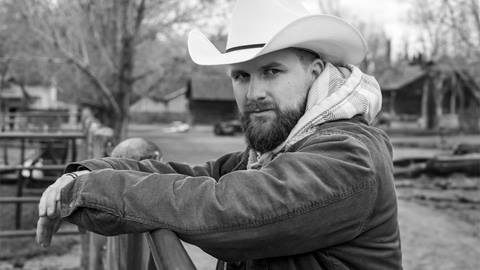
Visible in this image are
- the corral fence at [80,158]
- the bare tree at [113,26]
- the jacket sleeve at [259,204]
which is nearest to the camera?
the corral fence at [80,158]

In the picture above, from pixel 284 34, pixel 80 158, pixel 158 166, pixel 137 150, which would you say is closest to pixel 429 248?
pixel 80 158

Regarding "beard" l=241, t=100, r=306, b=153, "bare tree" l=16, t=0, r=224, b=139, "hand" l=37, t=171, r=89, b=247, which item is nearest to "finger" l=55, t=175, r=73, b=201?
"hand" l=37, t=171, r=89, b=247

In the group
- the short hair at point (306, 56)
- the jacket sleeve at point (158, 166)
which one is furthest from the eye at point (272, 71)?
the jacket sleeve at point (158, 166)

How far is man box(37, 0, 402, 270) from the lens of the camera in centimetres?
138

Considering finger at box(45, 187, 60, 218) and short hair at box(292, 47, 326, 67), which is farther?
short hair at box(292, 47, 326, 67)

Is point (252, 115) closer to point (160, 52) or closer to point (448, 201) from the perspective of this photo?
point (448, 201)

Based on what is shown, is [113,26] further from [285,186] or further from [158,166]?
[285,186]

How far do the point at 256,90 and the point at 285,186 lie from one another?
520 mm

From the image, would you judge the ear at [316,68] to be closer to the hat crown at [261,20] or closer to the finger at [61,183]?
the hat crown at [261,20]

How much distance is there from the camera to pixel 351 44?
1.99 metres

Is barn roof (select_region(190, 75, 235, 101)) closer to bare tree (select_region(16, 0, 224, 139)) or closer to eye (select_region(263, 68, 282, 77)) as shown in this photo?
bare tree (select_region(16, 0, 224, 139))

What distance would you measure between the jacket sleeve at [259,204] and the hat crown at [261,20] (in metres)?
0.58

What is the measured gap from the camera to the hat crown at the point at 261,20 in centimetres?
193

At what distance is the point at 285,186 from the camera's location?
1373 mm
